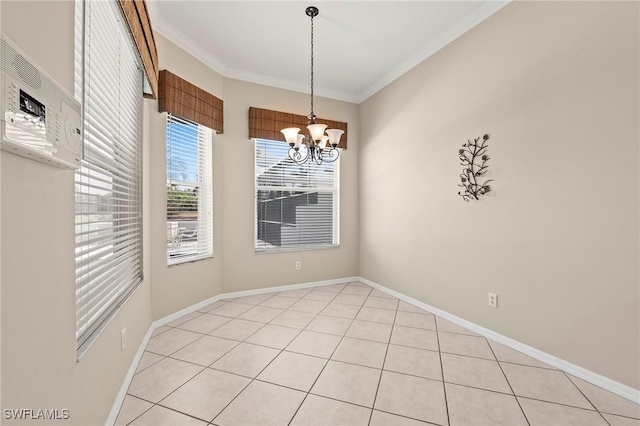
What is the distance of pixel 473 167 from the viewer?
2631 millimetres

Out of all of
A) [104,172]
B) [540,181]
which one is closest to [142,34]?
[104,172]

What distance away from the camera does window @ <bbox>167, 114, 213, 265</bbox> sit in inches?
115

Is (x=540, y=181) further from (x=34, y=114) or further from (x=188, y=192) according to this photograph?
(x=188, y=192)

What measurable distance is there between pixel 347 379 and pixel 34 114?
80.0 inches

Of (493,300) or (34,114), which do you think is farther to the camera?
(493,300)

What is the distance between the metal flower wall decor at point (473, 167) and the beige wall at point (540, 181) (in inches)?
2.7

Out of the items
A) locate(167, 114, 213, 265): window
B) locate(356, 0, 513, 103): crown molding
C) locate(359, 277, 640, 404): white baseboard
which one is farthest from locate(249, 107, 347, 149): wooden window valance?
locate(359, 277, 640, 404): white baseboard

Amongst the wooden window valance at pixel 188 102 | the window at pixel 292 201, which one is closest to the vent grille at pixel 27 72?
the wooden window valance at pixel 188 102

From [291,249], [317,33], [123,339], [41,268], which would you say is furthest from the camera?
[291,249]

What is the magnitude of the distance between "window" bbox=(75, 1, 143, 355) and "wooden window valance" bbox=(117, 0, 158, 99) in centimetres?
8

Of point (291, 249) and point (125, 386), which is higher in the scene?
point (291, 249)

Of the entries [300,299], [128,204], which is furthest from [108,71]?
[300,299]

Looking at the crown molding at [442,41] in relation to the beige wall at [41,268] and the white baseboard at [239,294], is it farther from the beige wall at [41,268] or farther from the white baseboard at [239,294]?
the beige wall at [41,268]

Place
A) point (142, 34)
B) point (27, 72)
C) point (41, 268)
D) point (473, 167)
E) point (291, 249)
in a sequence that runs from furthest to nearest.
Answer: point (291, 249) < point (473, 167) < point (142, 34) < point (41, 268) < point (27, 72)
